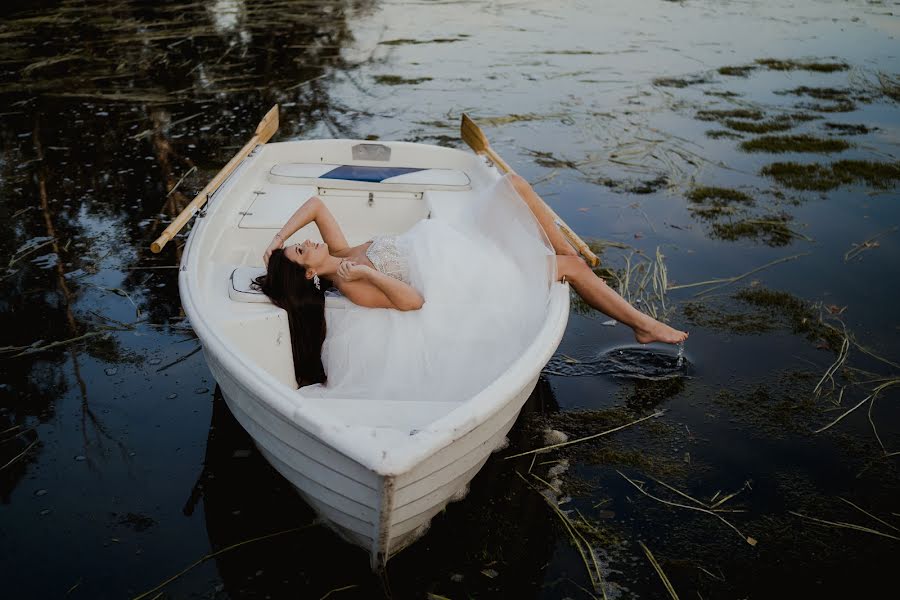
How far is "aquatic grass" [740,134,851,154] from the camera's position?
7.84 meters

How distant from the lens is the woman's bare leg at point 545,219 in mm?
3947

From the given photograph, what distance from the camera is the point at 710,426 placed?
3793mm

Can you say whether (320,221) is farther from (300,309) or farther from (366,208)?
(366,208)

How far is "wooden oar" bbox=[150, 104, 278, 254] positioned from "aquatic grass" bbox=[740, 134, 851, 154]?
5.30m

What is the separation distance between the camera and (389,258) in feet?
12.1

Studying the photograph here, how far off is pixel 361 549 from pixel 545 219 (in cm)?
209

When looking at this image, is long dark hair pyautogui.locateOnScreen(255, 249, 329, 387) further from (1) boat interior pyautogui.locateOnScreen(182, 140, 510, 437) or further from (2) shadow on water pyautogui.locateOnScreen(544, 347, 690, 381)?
(2) shadow on water pyautogui.locateOnScreen(544, 347, 690, 381)

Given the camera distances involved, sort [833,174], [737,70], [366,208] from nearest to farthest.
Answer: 1. [366,208]
2. [833,174]
3. [737,70]

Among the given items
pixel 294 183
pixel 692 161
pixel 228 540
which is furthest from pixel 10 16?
pixel 228 540

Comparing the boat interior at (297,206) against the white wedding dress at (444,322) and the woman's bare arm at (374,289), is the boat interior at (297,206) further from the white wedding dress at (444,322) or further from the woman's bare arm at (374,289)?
the white wedding dress at (444,322)

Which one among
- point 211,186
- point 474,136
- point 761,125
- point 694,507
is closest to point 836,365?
point 694,507

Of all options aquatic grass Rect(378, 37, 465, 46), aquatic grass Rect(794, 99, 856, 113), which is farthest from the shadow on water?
aquatic grass Rect(378, 37, 465, 46)

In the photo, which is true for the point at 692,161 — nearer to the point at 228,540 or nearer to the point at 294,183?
the point at 294,183

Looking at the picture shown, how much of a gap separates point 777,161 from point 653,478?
17.7 ft
